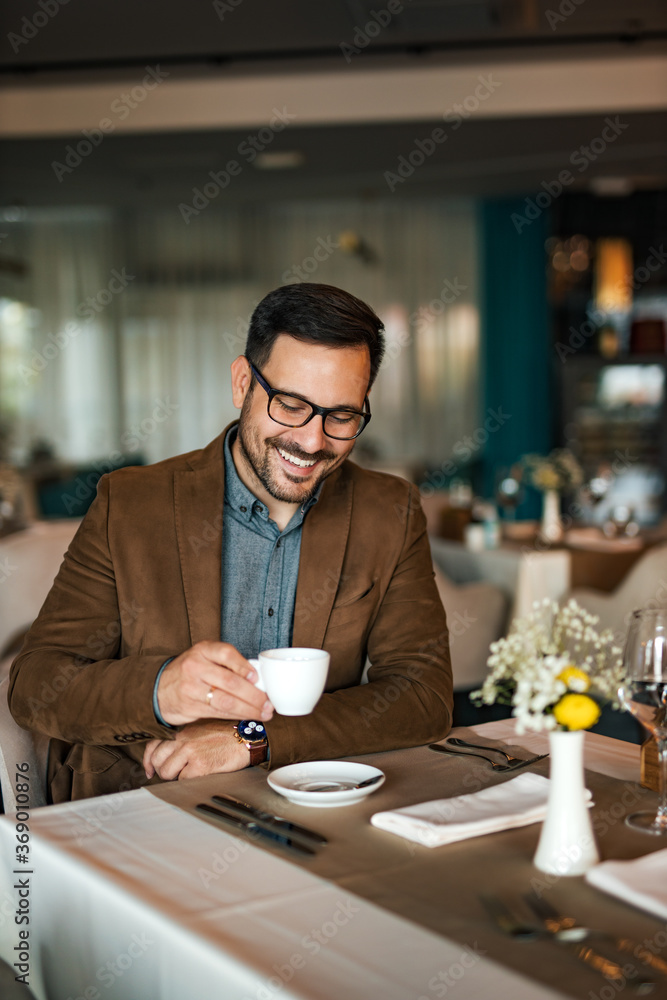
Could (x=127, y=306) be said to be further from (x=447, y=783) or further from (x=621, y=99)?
(x=447, y=783)

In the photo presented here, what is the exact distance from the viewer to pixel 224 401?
33.7ft

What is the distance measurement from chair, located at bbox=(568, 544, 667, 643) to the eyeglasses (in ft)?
6.35

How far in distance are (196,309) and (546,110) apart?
476 centimetres

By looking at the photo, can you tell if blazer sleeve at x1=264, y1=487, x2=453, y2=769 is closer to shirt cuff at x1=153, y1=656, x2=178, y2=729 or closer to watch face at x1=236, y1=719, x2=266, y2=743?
watch face at x1=236, y1=719, x2=266, y2=743

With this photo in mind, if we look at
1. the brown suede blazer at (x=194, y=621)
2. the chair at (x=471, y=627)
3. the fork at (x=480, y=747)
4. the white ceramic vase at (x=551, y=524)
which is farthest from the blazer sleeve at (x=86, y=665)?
the white ceramic vase at (x=551, y=524)

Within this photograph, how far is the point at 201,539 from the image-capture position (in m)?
1.82

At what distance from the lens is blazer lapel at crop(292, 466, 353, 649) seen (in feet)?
6.00

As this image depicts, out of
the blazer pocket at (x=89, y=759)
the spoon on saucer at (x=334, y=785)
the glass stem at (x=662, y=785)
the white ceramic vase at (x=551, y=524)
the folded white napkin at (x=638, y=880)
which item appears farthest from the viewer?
the white ceramic vase at (x=551, y=524)

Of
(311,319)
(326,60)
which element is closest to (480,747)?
(311,319)

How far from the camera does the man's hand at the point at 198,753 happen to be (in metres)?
1.51

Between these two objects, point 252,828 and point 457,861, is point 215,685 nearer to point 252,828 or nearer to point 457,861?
point 252,828

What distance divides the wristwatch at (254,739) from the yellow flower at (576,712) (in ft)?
1.83

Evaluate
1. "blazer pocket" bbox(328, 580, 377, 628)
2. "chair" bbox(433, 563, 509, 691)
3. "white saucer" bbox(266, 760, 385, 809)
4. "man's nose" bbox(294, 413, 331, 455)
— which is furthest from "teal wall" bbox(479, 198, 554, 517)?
A: "white saucer" bbox(266, 760, 385, 809)

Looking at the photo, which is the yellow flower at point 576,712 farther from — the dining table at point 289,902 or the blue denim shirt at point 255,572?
the blue denim shirt at point 255,572
